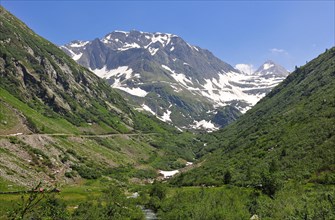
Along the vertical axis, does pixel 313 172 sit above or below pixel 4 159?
below

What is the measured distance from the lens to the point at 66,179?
6722 inches

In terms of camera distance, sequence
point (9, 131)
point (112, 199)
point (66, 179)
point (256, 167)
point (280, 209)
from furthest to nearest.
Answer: point (9, 131)
point (66, 179)
point (256, 167)
point (112, 199)
point (280, 209)

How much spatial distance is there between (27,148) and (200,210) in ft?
366

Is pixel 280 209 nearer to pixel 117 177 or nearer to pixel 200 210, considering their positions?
pixel 200 210

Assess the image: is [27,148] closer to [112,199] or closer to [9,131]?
[9,131]

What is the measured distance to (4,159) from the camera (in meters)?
146

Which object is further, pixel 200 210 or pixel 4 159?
pixel 4 159

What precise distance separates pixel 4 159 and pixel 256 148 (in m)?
133

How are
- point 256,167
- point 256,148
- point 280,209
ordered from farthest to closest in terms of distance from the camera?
point 256,148, point 256,167, point 280,209

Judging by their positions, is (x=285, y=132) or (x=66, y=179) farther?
(x=285, y=132)

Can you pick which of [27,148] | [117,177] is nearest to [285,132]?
[117,177]

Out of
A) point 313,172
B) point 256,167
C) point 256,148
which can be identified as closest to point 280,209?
point 313,172

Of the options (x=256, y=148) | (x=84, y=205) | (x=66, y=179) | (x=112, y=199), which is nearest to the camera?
(x=84, y=205)

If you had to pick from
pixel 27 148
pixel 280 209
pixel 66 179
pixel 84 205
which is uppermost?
pixel 27 148
